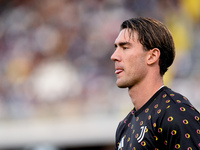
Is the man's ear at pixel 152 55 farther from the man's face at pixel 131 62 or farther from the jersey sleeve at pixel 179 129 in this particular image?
the jersey sleeve at pixel 179 129

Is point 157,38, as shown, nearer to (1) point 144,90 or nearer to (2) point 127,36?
(2) point 127,36

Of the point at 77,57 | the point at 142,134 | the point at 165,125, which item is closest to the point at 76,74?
the point at 77,57

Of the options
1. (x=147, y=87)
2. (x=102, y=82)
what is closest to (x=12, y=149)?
(x=102, y=82)

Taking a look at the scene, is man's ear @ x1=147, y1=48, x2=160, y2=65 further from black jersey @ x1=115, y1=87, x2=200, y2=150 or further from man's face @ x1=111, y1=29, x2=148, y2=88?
black jersey @ x1=115, y1=87, x2=200, y2=150

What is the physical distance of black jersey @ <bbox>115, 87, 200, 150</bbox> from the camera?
236cm

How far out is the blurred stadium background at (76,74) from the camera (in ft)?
29.4

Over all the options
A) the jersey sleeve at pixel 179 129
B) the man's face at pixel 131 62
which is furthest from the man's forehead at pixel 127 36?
the jersey sleeve at pixel 179 129

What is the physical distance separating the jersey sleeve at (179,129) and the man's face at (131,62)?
39 cm

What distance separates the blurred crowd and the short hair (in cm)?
569

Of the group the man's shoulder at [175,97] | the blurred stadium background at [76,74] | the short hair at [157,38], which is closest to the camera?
the man's shoulder at [175,97]

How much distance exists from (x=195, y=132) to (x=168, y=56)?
0.59 meters

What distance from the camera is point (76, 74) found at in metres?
9.52

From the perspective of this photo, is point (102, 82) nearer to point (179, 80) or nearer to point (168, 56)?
point (179, 80)

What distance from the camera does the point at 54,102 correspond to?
947 cm
